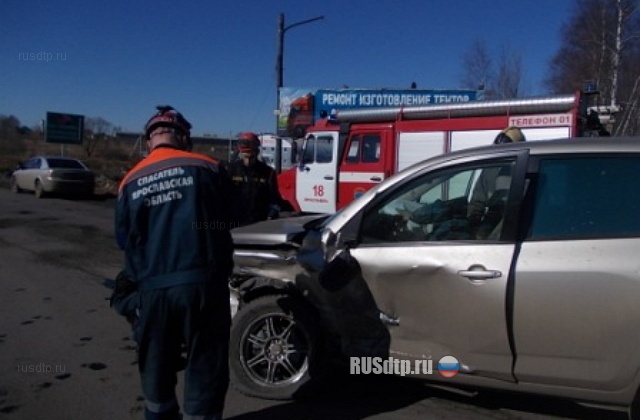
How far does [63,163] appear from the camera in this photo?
2005cm

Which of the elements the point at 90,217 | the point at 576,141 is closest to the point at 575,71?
the point at 90,217

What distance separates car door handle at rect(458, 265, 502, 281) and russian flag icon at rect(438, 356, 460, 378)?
478mm

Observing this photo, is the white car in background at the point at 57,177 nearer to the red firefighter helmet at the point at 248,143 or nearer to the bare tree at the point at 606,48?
the red firefighter helmet at the point at 248,143

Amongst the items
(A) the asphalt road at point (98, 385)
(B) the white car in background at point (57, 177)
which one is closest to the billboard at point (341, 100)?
(B) the white car in background at point (57, 177)

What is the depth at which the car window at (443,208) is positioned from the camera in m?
3.21

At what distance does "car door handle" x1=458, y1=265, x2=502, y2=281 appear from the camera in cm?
298

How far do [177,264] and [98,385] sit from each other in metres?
1.84

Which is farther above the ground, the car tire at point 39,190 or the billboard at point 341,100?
the billboard at point 341,100

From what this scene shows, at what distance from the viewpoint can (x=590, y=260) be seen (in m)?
2.83

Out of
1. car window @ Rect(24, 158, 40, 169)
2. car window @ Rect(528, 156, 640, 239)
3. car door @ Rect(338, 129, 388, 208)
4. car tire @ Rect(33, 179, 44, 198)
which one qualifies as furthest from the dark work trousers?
car window @ Rect(24, 158, 40, 169)

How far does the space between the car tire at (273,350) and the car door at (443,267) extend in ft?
1.92

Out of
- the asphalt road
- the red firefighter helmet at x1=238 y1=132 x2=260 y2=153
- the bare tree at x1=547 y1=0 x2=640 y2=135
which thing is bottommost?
the asphalt road

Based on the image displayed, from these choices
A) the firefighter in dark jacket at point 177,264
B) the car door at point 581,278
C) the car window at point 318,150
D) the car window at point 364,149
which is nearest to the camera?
the firefighter in dark jacket at point 177,264

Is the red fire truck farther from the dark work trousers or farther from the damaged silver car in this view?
the dark work trousers
